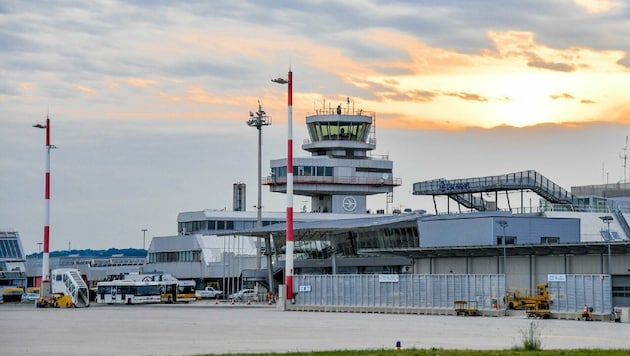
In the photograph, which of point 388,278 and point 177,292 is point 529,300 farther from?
point 177,292

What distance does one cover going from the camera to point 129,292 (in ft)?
399

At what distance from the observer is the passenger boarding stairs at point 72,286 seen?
10944cm

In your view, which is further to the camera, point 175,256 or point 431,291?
point 175,256

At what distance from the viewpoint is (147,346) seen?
40.1 metres

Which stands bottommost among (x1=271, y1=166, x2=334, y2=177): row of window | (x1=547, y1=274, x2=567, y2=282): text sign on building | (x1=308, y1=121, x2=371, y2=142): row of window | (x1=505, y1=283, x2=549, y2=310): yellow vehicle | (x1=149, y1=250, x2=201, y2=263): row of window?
(x1=505, y1=283, x2=549, y2=310): yellow vehicle

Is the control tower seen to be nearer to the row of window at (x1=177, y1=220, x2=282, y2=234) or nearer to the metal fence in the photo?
the row of window at (x1=177, y1=220, x2=282, y2=234)

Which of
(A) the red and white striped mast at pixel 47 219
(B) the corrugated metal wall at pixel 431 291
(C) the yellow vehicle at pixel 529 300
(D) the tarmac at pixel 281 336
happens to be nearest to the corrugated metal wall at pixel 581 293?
(B) the corrugated metal wall at pixel 431 291

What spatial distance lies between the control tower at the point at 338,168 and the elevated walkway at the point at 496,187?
45847 mm

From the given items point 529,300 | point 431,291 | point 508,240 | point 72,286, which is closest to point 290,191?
point 431,291

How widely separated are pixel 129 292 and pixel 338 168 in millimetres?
50246

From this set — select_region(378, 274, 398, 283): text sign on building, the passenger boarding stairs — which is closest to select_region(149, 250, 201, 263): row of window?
the passenger boarding stairs

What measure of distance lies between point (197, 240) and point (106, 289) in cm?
4117

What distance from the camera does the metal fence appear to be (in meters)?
76.6

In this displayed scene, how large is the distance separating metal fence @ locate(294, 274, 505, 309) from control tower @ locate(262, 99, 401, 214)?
72.4 meters
